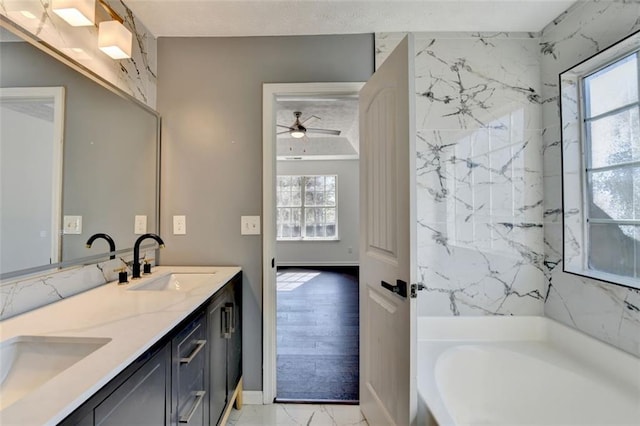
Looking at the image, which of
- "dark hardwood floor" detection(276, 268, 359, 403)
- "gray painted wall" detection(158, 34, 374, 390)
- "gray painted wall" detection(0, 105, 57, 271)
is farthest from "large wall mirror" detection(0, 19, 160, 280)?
"dark hardwood floor" detection(276, 268, 359, 403)

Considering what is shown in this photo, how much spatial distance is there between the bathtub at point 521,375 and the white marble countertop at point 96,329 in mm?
1094

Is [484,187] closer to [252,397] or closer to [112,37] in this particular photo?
[252,397]

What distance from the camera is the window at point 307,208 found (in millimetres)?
6395

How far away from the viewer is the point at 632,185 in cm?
132

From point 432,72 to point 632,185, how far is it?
120 centimetres

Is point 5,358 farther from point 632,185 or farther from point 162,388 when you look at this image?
point 632,185

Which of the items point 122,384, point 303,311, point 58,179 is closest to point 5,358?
point 122,384

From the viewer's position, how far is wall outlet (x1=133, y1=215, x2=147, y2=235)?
1691 millimetres

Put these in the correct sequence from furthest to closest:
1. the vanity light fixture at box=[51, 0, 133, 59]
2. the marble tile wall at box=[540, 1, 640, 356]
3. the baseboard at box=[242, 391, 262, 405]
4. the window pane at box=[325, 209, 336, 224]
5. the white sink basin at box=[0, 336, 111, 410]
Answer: the window pane at box=[325, 209, 336, 224], the baseboard at box=[242, 391, 262, 405], the marble tile wall at box=[540, 1, 640, 356], the vanity light fixture at box=[51, 0, 133, 59], the white sink basin at box=[0, 336, 111, 410]

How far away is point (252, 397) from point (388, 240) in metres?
1.44

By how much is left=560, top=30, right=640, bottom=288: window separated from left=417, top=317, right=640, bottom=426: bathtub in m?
0.43

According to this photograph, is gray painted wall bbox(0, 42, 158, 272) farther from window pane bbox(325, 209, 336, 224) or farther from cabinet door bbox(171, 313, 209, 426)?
window pane bbox(325, 209, 336, 224)

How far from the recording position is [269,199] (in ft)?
6.15

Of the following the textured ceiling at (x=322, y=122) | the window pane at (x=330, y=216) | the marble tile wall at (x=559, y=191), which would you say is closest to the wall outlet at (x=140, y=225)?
the textured ceiling at (x=322, y=122)
